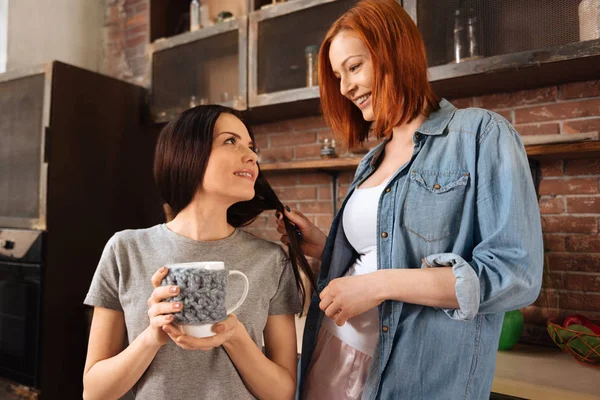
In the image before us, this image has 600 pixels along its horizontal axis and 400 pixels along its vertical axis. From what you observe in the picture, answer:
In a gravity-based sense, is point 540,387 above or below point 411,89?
below

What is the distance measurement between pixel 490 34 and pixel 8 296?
8.18ft

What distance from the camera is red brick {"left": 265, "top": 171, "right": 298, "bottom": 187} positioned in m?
2.50

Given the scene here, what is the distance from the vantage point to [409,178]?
1020 mm

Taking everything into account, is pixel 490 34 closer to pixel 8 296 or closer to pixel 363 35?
pixel 363 35

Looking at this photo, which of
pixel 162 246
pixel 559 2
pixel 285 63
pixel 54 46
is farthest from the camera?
pixel 54 46

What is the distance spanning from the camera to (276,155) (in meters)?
2.57

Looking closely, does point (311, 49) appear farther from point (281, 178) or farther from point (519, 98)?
point (519, 98)

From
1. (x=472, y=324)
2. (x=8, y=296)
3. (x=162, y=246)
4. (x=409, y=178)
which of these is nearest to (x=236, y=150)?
(x=162, y=246)

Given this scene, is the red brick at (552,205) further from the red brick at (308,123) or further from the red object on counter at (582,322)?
the red brick at (308,123)

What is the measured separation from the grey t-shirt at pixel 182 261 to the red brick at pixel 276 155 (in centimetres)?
138

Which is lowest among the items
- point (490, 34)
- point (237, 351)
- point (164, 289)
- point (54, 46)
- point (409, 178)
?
point (237, 351)

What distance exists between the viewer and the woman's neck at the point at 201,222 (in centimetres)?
113

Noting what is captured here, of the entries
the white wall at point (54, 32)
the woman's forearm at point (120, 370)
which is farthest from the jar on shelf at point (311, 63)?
the white wall at point (54, 32)

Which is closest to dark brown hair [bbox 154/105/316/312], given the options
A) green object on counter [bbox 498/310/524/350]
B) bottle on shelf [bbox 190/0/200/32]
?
green object on counter [bbox 498/310/524/350]
